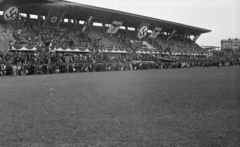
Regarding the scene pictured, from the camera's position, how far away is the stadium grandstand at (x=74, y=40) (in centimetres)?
3149

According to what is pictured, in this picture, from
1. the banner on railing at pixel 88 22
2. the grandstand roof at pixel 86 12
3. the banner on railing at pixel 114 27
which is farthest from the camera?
the banner on railing at pixel 114 27

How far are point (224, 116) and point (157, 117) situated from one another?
5.64ft

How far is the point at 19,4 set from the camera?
37062 mm

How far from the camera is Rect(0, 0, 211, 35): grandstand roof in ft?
125

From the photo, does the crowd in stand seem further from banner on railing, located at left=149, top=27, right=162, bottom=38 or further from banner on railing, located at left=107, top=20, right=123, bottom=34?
banner on railing, located at left=149, top=27, right=162, bottom=38

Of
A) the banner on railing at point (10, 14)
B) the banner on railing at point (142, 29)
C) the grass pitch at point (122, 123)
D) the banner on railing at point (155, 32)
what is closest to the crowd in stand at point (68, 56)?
the banner on railing at point (10, 14)

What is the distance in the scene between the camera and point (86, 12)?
44.7 meters

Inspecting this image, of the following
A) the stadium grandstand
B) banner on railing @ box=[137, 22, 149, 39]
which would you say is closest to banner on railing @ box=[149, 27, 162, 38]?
the stadium grandstand

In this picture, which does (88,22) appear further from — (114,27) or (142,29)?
(142,29)

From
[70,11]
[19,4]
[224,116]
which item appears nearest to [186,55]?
[70,11]

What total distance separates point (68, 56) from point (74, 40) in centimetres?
698

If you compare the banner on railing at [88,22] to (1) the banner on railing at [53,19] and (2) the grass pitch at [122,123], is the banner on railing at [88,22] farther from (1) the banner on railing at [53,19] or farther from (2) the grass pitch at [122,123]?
(2) the grass pitch at [122,123]

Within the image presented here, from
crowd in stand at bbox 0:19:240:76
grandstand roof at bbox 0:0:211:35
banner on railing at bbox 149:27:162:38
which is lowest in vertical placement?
crowd in stand at bbox 0:19:240:76

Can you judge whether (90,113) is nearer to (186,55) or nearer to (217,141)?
(217,141)
